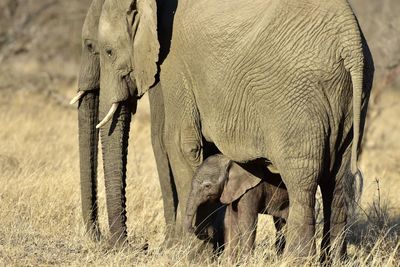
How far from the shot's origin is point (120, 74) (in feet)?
25.5

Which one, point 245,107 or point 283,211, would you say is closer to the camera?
point 245,107

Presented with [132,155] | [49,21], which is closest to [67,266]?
[132,155]

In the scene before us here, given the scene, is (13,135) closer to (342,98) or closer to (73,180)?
(73,180)

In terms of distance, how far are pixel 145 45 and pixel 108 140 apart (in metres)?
0.83

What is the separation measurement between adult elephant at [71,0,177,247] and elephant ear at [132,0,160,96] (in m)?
0.11

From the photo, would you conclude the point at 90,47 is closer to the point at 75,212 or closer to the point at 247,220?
the point at 75,212

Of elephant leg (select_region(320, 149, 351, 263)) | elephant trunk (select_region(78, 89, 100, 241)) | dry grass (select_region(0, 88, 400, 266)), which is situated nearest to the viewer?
elephant leg (select_region(320, 149, 351, 263))

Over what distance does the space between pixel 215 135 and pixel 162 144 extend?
1051mm

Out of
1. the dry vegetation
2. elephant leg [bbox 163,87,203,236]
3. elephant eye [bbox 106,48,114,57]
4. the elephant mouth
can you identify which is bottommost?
the dry vegetation

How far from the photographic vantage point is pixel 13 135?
12641 millimetres

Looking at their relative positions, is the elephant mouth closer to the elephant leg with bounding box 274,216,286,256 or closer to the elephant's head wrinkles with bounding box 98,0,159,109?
the elephant's head wrinkles with bounding box 98,0,159,109

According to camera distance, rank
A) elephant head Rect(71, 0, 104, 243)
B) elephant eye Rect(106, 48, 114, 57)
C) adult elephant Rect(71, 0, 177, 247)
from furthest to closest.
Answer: elephant head Rect(71, 0, 104, 243), adult elephant Rect(71, 0, 177, 247), elephant eye Rect(106, 48, 114, 57)

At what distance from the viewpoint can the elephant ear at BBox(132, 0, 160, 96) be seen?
24.2ft

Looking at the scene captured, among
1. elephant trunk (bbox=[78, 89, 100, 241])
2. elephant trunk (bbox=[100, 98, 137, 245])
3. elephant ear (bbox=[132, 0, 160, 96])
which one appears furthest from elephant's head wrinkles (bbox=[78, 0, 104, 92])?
elephant ear (bbox=[132, 0, 160, 96])
